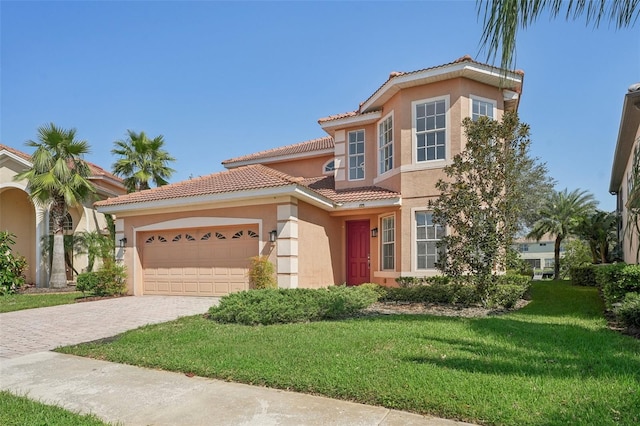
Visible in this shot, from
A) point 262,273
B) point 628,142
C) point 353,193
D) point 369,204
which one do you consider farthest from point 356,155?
point 628,142

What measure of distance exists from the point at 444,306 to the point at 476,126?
4.84 meters

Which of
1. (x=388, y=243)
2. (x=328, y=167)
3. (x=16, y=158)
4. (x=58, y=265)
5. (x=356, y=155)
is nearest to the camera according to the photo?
(x=388, y=243)

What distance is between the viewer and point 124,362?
6000 mm

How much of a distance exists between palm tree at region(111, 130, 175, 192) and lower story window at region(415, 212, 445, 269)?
14.1 metres

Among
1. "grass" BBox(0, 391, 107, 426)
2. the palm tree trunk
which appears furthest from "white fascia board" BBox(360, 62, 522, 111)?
the palm tree trunk

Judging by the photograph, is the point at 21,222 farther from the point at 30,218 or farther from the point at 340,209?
the point at 340,209

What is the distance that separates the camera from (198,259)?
1435 centimetres

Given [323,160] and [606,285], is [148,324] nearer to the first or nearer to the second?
[606,285]

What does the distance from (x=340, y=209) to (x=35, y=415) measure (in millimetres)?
11404

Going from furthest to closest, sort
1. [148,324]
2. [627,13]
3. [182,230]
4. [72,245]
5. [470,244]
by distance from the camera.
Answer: [72,245]
[182,230]
[470,244]
[148,324]
[627,13]

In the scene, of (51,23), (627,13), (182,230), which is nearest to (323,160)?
(182,230)

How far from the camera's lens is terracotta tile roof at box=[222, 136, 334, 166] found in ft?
62.3

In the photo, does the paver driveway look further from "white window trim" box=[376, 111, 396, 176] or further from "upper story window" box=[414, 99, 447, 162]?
"upper story window" box=[414, 99, 447, 162]

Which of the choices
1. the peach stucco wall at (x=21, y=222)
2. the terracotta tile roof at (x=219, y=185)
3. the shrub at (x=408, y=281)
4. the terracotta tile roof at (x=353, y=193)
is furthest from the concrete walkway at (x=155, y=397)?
the peach stucco wall at (x=21, y=222)
